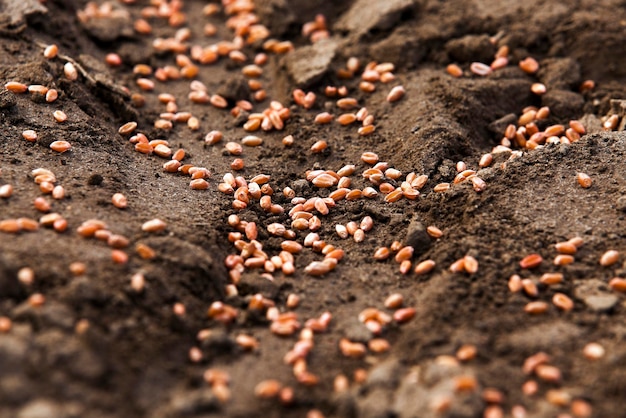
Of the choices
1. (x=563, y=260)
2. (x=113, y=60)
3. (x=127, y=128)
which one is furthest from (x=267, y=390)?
(x=113, y=60)

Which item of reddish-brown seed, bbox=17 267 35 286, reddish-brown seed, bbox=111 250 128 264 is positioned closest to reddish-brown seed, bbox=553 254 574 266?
reddish-brown seed, bbox=111 250 128 264

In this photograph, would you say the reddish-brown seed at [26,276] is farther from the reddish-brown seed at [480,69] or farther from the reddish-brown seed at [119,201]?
the reddish-brown seed at [480,69]

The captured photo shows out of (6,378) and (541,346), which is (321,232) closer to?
(541,346)

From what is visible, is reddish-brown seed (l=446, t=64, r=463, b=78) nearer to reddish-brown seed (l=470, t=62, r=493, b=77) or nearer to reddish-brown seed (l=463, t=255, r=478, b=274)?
reddish-brown seed (l=470, t=62, r=493, b=77)

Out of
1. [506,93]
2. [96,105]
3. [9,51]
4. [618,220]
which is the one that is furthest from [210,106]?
[618,220]

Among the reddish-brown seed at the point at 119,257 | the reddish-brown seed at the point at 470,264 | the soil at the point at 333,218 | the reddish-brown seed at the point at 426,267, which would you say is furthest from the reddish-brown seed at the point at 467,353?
the reddish-brown seed at the point at 119,257

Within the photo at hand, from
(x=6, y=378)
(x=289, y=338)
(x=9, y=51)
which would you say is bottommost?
(x=289, y=338)
